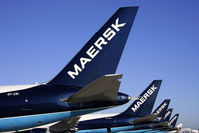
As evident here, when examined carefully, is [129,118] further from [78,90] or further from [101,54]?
[78,90]

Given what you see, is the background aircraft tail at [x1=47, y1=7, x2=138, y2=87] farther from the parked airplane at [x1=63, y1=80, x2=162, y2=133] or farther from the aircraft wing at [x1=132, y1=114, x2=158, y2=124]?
the aircraft wing at [x1=132, y1=114, x2=158, y2=124]

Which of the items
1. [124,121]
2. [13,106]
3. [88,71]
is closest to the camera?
[13,106]

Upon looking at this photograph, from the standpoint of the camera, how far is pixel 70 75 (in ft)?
34.9

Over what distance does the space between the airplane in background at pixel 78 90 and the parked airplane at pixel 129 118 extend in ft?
52.1

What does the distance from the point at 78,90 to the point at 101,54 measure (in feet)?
5.96

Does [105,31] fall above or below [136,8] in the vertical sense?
below

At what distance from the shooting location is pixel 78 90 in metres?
10.1

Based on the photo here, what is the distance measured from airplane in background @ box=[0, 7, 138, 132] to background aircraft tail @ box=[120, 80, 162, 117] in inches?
859

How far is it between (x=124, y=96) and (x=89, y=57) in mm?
2275

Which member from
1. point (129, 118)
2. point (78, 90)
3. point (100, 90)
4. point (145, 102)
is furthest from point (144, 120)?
point (100, 90)

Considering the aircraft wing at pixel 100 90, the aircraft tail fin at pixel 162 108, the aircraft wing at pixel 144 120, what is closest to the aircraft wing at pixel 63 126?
the aircraft wing at pixel 100 90

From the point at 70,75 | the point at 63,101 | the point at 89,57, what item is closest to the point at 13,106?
the point at 63,101

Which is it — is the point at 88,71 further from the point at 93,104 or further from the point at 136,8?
the point at 136,8

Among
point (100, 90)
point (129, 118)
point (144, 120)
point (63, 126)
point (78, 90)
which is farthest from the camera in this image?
point (129, 118)
